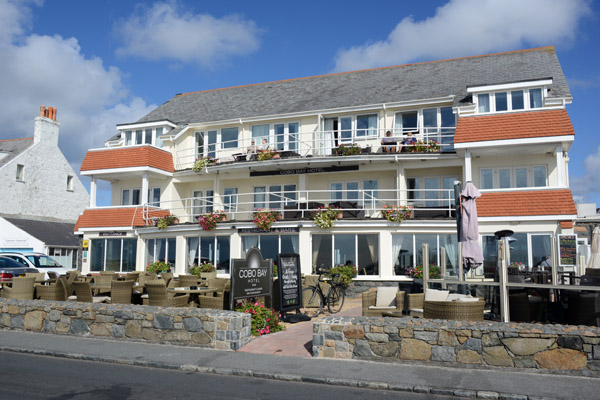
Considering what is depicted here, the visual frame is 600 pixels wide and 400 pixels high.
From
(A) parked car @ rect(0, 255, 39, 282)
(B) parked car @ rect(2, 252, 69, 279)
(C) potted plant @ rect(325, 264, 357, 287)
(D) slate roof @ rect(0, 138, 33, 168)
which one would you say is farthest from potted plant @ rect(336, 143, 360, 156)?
(D) slate roof @ rect(0, 138, 33, 168)

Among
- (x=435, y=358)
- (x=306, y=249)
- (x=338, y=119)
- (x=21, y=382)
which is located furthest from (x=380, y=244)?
(x=21, y=382)

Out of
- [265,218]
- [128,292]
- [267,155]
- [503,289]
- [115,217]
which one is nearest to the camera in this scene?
[503,289]

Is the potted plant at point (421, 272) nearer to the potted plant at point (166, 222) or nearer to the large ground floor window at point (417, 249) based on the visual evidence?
the large ground floor window at point (417, 249)

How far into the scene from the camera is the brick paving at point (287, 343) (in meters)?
9.25

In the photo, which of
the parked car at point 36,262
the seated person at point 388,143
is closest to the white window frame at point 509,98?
the seated person at point 388,143

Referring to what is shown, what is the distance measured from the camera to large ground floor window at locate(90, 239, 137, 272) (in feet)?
85.3

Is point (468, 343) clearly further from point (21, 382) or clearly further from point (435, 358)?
point (21, 382)

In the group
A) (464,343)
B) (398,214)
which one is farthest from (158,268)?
(464,343)

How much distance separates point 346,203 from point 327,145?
4740 mm

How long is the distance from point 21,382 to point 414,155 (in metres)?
17.7

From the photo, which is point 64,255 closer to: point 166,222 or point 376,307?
point 166,222

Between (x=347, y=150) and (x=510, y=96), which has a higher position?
(x=510, y=96)

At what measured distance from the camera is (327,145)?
25.2 metres

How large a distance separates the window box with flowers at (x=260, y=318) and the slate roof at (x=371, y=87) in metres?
14.8
